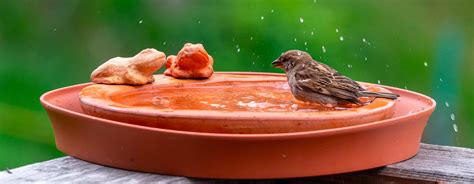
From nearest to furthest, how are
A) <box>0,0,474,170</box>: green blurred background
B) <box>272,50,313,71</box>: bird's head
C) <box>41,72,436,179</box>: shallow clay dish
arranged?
<box>41,72,436,179</box>: shallow clay dish, <box>272,50,313,71</box>: bird's head, <box>0,0,474,170</box>: green blurred background

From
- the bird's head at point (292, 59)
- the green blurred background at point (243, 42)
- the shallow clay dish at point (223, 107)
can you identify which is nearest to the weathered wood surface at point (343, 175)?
the shallow clay dish at point (223, 107)

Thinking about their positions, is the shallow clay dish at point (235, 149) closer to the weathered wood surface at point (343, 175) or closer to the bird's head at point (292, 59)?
the weathered wood surface at point (343, 175)

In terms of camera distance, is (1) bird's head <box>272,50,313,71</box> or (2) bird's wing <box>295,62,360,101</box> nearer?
(2) bird's wing <box>295,62,360,101</box>

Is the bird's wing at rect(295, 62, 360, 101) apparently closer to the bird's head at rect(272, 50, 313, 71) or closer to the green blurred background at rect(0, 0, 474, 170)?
the bird's head at rect(272, 50, 313, 71)

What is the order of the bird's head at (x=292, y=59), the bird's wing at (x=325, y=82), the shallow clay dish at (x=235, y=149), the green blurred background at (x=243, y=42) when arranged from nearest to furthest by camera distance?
the shallow clay dish at (x=235, y=149) → the bird's wing at (x=325, y=82) → the bird's head at (x=292, y=59) → the green blurred background at (x=243, y=42)

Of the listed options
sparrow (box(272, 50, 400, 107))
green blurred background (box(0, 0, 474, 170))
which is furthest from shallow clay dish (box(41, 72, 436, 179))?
green blurred background (box(0, 0, 474, 170))

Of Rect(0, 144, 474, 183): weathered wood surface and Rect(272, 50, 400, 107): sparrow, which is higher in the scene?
Rect(272, 50, 400, 107): sparrow

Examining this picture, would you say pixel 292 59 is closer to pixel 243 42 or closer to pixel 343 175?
pixel 343 175

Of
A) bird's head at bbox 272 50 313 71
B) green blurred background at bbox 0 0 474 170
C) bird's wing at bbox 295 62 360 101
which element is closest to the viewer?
bird's wing at bbox 295 62 360 101
